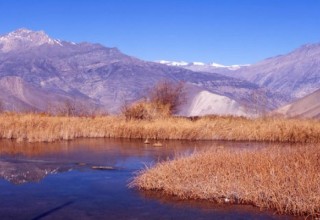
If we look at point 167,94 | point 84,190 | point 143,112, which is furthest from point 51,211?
point 167,94

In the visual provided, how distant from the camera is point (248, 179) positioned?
1470 centimetres

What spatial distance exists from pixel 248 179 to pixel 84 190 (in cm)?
478

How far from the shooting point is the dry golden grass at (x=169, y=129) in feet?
101

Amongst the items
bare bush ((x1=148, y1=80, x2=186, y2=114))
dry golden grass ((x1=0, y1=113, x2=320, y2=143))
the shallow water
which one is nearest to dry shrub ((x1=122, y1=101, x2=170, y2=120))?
dry golden grass ((x1=0, y1=113, x2=320, y2=143))

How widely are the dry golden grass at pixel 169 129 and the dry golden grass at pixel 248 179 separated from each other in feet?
44.9

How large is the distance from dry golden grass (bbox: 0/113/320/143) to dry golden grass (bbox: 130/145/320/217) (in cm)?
1369

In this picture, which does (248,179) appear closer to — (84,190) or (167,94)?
(84,190)

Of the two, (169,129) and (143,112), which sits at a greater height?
(143,112)

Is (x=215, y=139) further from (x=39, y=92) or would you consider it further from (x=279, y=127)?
(x=39, y=92)

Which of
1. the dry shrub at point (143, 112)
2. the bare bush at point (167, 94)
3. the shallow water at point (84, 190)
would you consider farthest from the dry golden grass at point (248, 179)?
the bare bush at point (167, 94)

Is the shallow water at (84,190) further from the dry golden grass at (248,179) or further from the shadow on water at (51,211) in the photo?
the dry golden grass at (248,179)

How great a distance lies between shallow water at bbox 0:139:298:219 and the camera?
12867mm

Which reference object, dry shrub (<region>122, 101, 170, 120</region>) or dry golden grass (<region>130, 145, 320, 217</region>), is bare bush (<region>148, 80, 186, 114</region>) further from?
dry golden grass (<region>130, 145, 320, 217</region>)

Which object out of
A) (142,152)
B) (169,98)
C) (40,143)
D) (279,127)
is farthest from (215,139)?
(169,98)
